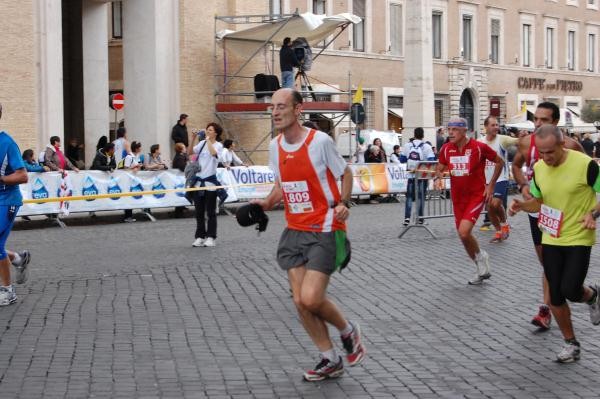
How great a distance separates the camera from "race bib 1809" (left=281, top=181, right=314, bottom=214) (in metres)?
7.64

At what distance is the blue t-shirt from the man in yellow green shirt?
4.90 m

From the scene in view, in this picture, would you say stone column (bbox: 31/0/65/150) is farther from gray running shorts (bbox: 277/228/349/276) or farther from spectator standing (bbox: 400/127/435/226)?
gray running shorts (bbox: 277/228/349/276)

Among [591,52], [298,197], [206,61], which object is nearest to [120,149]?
[206,61]

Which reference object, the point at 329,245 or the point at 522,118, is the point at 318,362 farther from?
the point at 522,118

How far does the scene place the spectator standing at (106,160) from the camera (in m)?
23.5

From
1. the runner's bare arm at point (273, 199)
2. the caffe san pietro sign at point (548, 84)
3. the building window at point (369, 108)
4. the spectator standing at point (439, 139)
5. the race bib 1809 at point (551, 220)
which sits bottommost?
the race bib 1809 at point (551, 220)

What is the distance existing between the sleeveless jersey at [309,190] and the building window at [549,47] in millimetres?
52026

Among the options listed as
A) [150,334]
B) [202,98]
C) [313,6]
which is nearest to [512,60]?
[313,6]

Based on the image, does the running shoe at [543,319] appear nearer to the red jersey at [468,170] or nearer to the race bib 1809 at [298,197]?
the race bib 1809 at [298,197]

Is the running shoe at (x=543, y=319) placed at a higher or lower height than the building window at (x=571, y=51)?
lower

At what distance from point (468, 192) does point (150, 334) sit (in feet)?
15.8

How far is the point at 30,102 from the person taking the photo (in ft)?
89.8

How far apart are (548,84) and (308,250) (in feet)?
171

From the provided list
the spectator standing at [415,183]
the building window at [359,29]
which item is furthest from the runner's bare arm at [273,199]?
the building window at [359,29]
